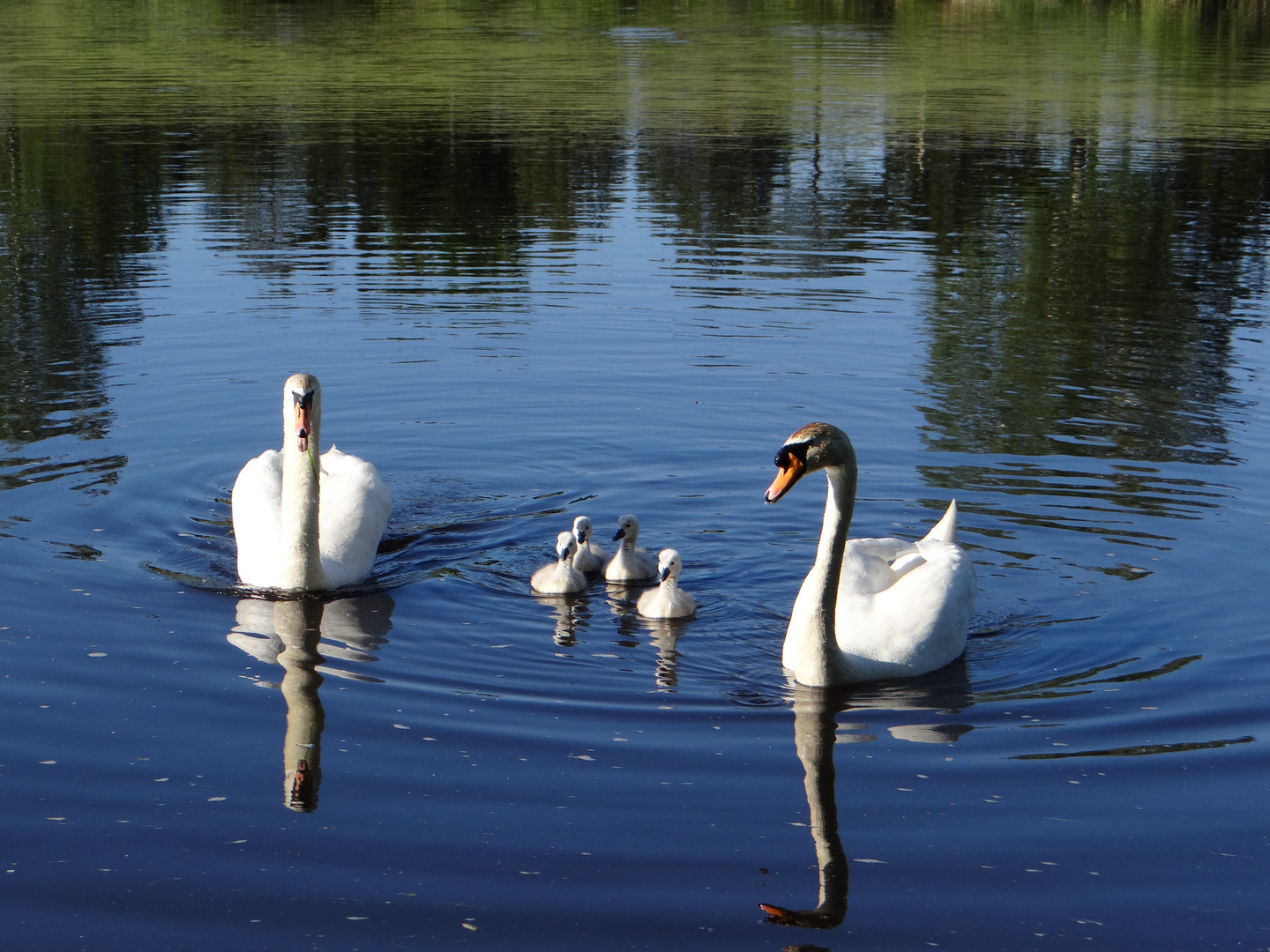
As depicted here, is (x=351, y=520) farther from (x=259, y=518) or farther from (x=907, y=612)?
(x=907, y=612)

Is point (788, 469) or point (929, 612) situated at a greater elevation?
point (788, 469)

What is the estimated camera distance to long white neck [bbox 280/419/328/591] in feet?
31.8

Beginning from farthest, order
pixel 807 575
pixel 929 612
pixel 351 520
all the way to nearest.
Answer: pixel 351 520, pixel 807 575, pixel 929 612

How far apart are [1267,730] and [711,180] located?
20.5 m

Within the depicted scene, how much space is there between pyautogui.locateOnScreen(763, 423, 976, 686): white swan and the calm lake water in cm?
18

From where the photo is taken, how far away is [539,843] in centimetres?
635

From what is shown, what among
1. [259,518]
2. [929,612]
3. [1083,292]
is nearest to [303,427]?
[259,518]

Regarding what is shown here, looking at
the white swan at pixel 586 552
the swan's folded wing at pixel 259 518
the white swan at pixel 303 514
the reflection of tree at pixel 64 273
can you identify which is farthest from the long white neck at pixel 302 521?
the reflection of tree at pixel 64 273

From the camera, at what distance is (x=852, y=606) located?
338 inches

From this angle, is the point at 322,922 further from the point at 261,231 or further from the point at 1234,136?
the point at 1234,136

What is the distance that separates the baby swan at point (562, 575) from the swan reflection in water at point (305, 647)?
96 centimetres

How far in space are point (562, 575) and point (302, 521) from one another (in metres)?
1.69

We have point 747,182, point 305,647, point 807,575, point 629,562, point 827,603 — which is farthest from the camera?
point 747,182

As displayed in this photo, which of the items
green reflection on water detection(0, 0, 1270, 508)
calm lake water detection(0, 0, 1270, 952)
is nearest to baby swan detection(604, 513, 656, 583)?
calm lake water detection(0, 0, 1270, 952)
